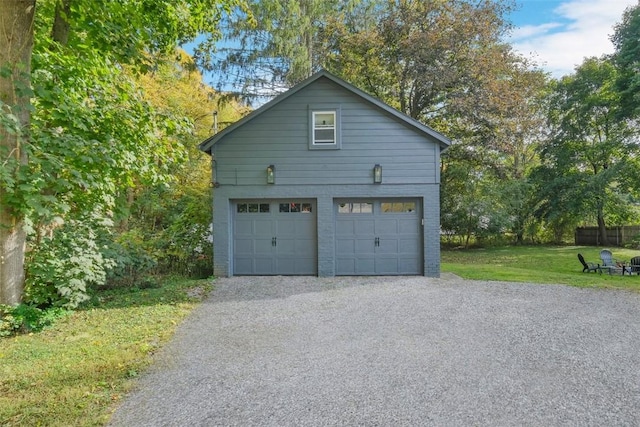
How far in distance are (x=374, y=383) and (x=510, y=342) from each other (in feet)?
8.16

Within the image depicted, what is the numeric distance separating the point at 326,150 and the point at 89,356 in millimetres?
7384

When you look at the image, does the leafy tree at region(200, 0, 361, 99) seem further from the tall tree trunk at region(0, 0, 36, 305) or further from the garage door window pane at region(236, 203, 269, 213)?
the tall tree trunk at region(0, 0, 36, 305)

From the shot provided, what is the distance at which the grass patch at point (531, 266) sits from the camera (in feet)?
34.6

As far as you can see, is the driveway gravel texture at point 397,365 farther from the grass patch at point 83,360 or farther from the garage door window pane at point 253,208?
the garage door window pane at point 253,208

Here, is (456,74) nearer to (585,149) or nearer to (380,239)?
(380,239)

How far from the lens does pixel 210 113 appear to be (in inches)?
682

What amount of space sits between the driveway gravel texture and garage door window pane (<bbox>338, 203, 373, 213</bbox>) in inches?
126

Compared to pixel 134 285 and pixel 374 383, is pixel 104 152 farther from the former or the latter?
pixel 374 383

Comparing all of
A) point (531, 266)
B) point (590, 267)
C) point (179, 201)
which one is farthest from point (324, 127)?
point (531, 266)

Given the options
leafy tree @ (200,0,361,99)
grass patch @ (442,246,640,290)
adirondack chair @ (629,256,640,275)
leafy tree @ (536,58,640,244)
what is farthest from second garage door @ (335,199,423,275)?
leafy tree @ (536,58,640,244)

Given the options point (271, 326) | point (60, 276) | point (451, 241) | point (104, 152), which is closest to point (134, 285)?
point (60, 276)

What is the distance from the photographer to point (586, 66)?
74.2 feet

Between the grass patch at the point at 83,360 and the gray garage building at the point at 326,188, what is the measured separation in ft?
10.6

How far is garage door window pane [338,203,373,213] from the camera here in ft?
34.4
